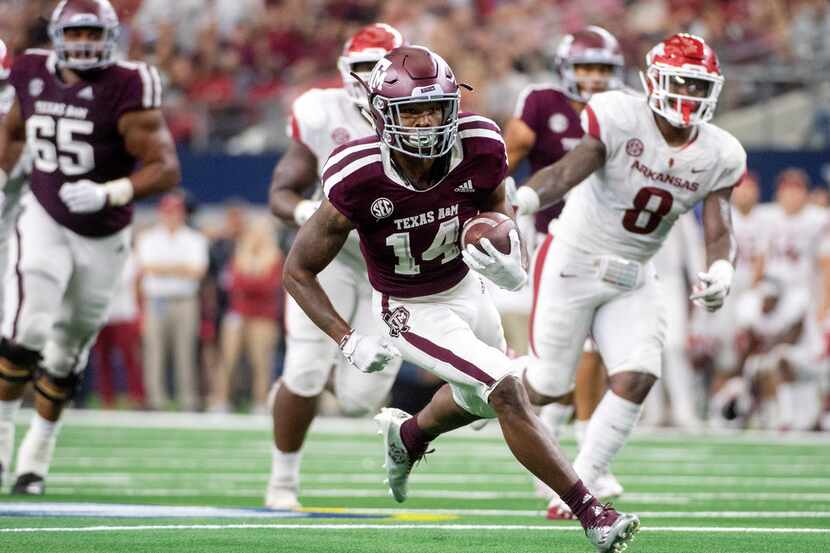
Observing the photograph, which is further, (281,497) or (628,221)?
(281,497)

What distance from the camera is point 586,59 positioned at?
24.9ft

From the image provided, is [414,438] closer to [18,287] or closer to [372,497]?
[372,497]

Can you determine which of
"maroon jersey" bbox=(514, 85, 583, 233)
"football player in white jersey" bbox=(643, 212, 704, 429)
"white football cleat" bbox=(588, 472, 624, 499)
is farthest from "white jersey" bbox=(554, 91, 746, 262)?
"football player in white jersey" bbox=(643, 212, 704, 429)

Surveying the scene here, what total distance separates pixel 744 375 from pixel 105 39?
7060 millimetres

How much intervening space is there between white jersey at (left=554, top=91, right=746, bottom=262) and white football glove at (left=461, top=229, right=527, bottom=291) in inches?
59.1

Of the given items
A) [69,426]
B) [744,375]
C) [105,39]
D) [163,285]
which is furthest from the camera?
[163,285]

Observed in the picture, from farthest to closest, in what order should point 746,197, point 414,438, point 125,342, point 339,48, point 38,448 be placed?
point 339,48, point 125,342, point 746,197, point 38,448, point 414,438

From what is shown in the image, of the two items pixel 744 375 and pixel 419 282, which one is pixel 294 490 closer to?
pixel 419 282

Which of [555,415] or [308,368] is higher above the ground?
[308,368]

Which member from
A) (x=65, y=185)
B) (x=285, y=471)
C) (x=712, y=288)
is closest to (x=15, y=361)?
(x=65, y=185)

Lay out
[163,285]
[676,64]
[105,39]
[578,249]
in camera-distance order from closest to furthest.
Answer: [676,64]
[578,249]
[105,39]
[163,285]

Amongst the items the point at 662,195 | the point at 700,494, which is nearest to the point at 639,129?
the point at 662,195

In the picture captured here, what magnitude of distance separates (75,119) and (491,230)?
2862 mm

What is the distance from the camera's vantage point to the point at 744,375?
1265 cm
